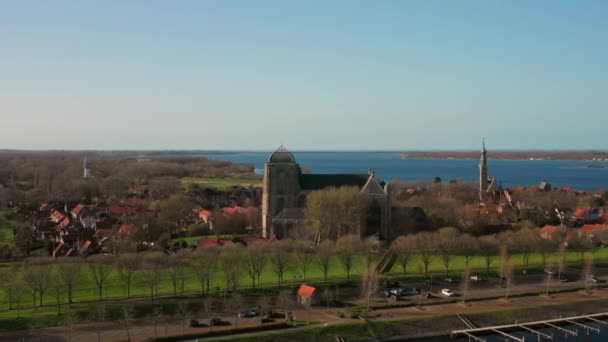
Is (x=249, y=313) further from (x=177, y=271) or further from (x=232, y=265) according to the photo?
(x=177, y=271)

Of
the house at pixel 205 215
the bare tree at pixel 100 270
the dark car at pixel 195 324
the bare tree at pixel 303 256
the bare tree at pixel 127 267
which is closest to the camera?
the dark car at pixel 195 324

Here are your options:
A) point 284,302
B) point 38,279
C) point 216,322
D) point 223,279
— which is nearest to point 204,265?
point 223,279

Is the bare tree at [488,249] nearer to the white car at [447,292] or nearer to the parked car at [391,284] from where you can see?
the white car at [447,292]

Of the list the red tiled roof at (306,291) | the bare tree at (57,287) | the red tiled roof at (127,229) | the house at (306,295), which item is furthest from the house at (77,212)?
the house at (306,295)

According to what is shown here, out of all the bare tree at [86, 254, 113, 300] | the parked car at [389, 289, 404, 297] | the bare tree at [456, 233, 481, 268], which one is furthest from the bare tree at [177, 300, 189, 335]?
the bare tree at [456, 233, 481, 268]

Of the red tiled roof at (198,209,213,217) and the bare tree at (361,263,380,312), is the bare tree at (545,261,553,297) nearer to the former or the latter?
the bare tree at (361,263,380,312)

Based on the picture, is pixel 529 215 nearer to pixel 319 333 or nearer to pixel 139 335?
pixel 319 333
